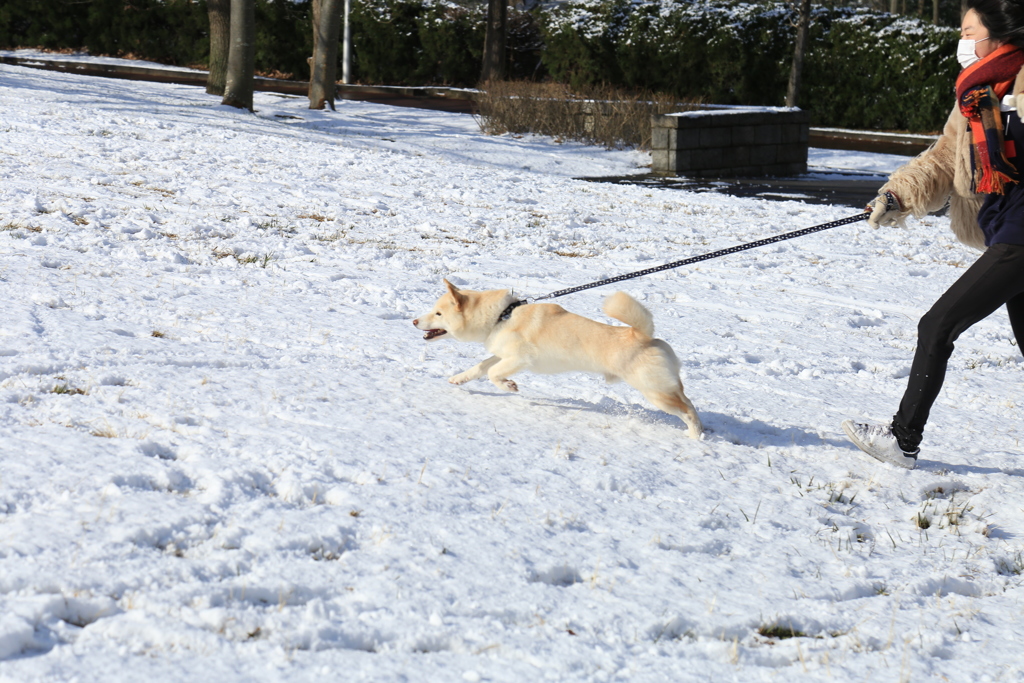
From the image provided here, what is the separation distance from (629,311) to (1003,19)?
6.06ft

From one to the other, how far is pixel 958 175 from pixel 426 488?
2529mm

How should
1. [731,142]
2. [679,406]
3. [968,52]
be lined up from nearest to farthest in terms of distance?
[968,52]
[679,406]
[731,142]

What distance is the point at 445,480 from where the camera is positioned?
3.61m

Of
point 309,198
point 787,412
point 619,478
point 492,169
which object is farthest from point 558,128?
point 619,478

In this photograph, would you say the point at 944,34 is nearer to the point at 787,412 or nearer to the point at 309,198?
the point at 309,198

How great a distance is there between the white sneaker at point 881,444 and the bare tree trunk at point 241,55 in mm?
14295

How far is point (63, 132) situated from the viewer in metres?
11.7

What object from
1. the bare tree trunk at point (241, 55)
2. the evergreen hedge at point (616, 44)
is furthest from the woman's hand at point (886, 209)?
the evergreen hedge at point (616, 44)

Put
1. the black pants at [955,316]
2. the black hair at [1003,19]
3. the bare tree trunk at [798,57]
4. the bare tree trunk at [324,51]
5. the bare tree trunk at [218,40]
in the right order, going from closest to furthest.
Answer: the black hair at [1003,19] → the black pants at [955,316] → the bare tree trunk at [324,51] → the bare tree trunk at [218,40] → the bare tree trunk at [798,57]

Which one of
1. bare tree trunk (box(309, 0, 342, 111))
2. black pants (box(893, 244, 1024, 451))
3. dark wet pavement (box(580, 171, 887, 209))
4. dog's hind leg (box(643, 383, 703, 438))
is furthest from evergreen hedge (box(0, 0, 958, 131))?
black pants (box(893, 244, 1024, 451))

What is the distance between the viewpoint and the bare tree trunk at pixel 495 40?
1029 inches

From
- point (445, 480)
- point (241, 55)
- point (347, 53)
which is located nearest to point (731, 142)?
point (241, 55)

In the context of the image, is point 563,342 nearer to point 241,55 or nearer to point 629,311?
point 629,311

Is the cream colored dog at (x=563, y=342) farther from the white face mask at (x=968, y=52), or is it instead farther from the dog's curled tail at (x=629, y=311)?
the white face mask at (x=968, y=52)
